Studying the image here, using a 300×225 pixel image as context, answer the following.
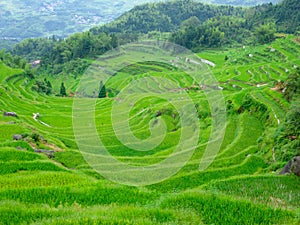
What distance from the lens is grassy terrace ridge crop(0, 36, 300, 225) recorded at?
6.68 m

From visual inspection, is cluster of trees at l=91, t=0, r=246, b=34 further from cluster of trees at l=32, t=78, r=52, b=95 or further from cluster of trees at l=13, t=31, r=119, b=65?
cluster of trees at l=32, t=78, r=52, b=95

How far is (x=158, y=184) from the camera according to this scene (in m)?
14.8

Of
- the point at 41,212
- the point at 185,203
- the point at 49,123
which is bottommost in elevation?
the point at 49,123

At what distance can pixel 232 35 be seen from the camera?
321 ft

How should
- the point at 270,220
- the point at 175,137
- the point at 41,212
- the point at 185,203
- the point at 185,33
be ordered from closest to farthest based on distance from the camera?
the point at 41,212, the point at 270,220, the point at 185,203, the point at 175,137, the point at 185,33

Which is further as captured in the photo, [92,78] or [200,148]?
[92,78]

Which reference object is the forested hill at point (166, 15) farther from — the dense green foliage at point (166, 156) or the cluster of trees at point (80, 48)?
the dense green foliage at point (166, 156)

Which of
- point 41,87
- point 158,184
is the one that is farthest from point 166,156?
point 41,87

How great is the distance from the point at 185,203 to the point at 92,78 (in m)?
65.0

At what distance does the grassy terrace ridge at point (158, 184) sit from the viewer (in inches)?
263

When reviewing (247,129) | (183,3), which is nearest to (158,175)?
(247,129)

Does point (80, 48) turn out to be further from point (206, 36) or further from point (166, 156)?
point (166, 156)

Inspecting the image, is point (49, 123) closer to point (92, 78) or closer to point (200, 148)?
point (200, 148)

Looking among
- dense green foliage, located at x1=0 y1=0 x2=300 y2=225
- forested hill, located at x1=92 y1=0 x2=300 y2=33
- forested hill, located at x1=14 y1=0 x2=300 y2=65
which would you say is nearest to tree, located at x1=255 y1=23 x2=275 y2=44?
forested hill, located at x1=14 y1=0 x2=300 y2=65
